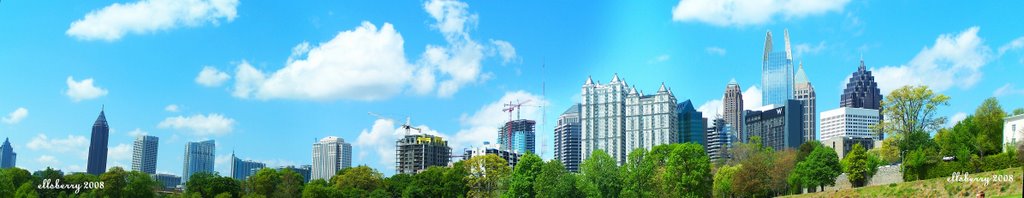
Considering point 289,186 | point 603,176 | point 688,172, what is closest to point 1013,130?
point 688,172

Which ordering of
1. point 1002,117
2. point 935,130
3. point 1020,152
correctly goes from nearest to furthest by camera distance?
point 1020,152, point 1002,117, point 935,130

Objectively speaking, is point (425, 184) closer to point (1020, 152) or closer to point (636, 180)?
point (636, 180)

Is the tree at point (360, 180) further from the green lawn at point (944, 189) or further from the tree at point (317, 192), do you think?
the green lawn at point (944, 189)

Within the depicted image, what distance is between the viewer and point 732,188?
77.3 metres

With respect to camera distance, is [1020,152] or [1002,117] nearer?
[1020,152]

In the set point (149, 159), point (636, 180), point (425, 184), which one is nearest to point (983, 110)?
point (636, 180)

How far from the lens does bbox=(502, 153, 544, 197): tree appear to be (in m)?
64.7

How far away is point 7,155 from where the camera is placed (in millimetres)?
134250

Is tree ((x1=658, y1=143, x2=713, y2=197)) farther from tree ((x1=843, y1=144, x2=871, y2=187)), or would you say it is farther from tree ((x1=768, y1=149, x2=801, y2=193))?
tree ((x1=843, y1=144, x2=871, y2=187))

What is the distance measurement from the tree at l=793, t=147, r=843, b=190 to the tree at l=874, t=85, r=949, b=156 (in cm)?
402

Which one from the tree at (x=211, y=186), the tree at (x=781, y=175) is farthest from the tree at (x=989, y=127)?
the tree at (x=211, y=186)

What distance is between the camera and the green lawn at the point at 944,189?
49781 millimetres

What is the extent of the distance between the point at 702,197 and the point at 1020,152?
21.0 meters

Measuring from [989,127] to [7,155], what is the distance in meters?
113
